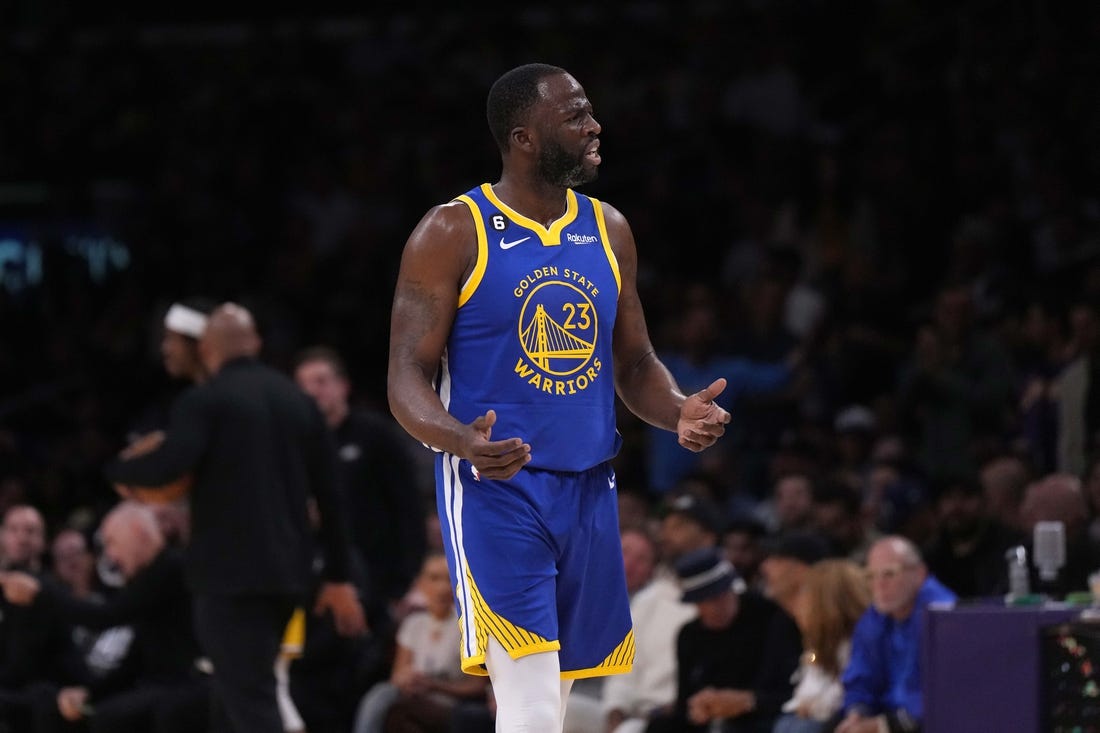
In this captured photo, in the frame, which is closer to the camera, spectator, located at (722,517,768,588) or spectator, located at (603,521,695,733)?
spectator, located at (603,521,695,733)

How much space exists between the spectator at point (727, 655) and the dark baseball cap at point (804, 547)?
0.34 meters

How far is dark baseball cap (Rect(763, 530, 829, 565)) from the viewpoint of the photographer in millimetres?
8180

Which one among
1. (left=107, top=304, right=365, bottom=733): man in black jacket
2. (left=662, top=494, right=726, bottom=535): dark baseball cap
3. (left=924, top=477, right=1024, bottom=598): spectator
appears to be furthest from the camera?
(left=662, top=494, right=726, bottom=535): dark baseball cap

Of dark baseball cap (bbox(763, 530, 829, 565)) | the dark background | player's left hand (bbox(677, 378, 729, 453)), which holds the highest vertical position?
the dark background

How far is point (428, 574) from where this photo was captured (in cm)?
865

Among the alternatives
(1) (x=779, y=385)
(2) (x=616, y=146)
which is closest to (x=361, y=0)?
(2) (x=616, y=146)

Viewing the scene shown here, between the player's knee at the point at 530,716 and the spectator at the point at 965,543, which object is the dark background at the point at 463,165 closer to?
the spectator at the point at 965,543

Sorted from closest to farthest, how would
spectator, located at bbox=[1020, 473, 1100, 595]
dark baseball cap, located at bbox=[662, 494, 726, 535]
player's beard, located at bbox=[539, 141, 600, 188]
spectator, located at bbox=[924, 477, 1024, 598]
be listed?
player's beard, located at bbox=[539, 141, 600, 188], spectator, located at bbox=[1020, 473, 1100, 595], spectator, located at bbox=[924, 477, 1024, 598], dark baseball cap, located at bbox=[662, 494, 726, 535]

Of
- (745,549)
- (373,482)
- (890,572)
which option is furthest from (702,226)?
(890,572)

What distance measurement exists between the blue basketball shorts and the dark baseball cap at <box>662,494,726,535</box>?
3.95 m

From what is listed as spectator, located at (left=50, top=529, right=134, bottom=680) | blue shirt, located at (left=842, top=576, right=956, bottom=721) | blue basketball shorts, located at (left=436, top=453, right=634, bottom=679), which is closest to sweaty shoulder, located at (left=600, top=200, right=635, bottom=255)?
blue basketball shorts, located at (left=436, top=453, right=634, bottom=679)

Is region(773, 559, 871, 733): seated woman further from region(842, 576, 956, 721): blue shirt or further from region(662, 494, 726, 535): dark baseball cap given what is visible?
region(662, 494, 726, 535): dark baseball cap

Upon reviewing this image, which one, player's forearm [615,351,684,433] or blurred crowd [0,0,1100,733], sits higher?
blurred crowd [0,0,1100,733]

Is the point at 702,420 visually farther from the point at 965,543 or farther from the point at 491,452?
the point at 965,543
